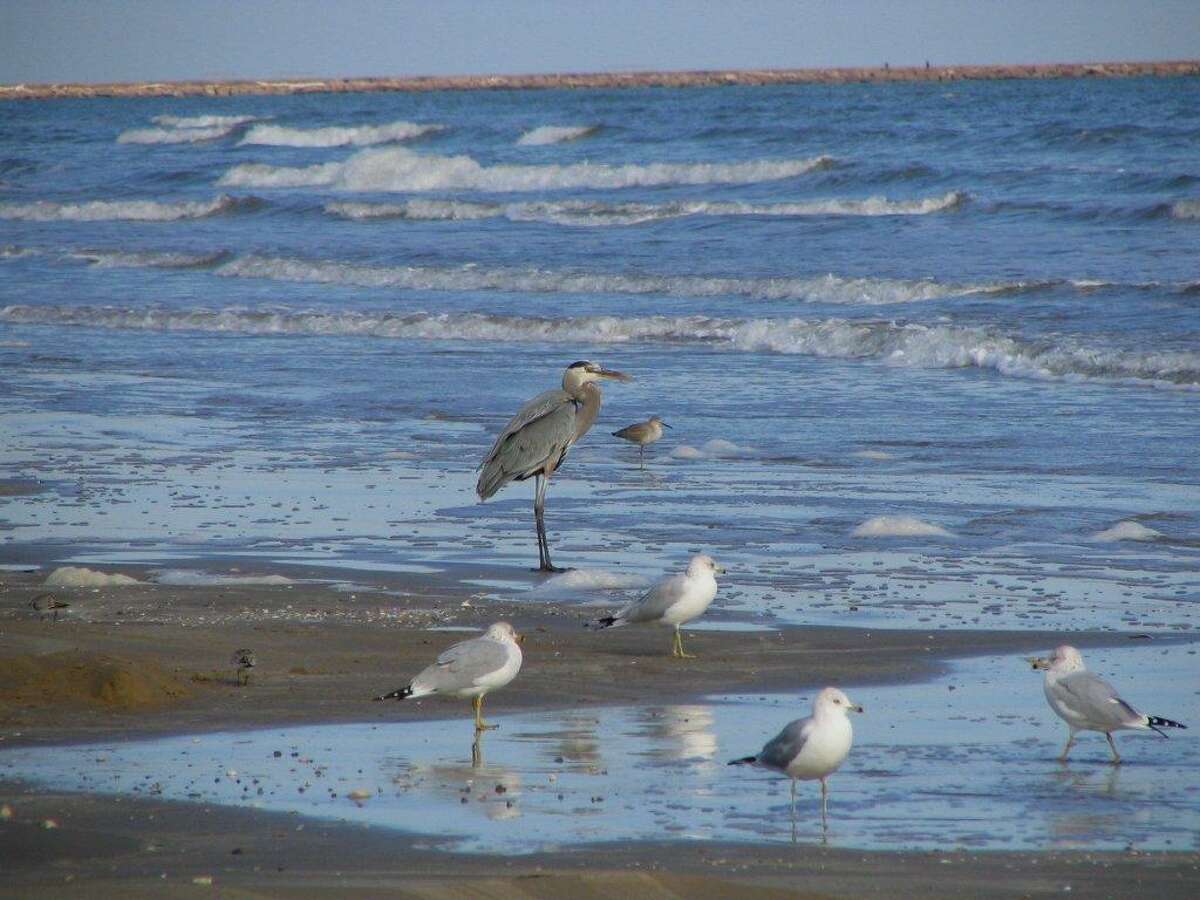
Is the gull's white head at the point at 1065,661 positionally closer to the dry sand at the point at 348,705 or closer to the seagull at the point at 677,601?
the dry sand at the point at 348,705

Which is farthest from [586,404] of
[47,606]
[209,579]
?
[47,606]

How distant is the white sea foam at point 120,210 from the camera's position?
137ft

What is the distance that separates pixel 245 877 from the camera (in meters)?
5.23

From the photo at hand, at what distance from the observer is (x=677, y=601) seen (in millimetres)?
8266

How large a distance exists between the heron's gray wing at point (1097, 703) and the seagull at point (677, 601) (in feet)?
6.66

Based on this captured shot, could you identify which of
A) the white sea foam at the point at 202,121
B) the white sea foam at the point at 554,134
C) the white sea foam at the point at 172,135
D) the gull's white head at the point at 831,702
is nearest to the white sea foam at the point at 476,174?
the white sea foam at the point at 554,134

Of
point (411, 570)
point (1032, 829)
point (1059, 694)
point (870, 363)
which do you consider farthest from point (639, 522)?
point (870, 363)

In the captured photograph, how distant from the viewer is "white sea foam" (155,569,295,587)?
31.2 feet

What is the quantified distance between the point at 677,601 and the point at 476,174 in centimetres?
4026

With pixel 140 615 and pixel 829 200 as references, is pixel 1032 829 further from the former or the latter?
pixel 829 200

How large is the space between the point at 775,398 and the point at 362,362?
527 centimetres

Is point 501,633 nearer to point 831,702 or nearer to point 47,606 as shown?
point 831,702

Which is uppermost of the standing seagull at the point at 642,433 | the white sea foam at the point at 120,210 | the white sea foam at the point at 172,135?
the white sea foam at the point at 172,135

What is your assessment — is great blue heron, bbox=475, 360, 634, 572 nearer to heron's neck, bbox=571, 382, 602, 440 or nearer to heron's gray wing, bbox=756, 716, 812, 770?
heron's neck, bbox=571, 382, 602, 440
